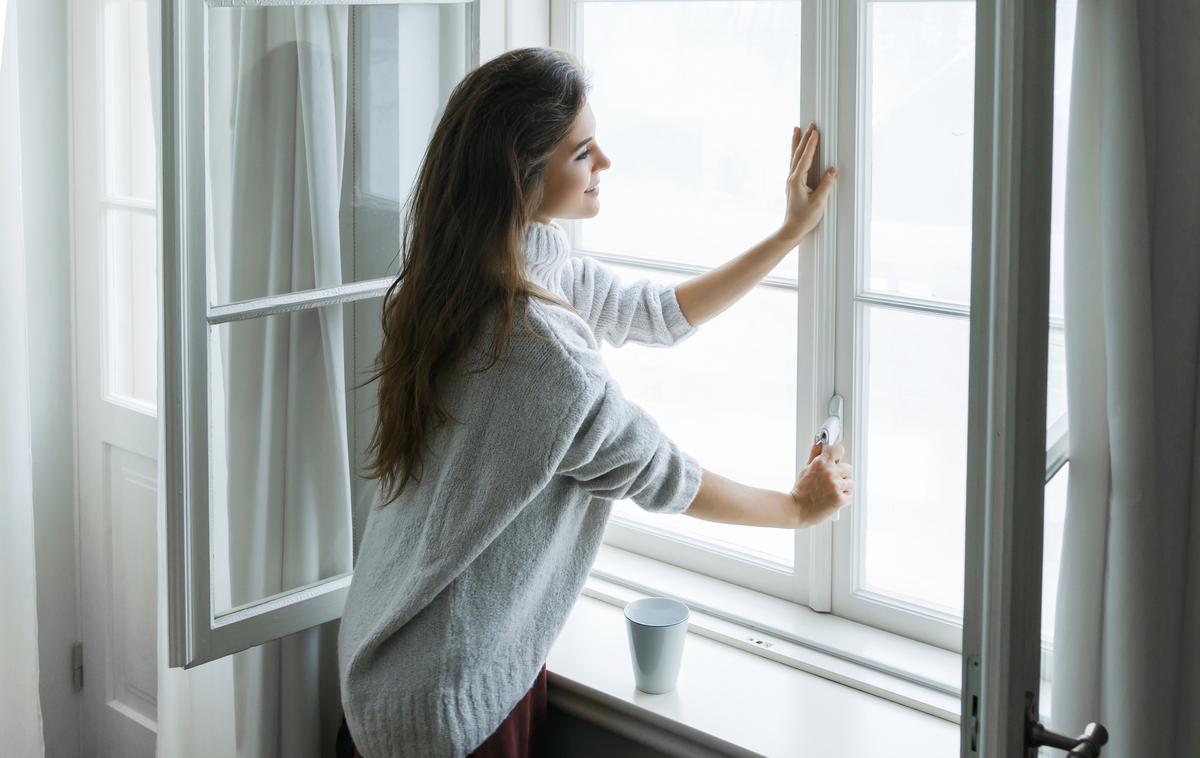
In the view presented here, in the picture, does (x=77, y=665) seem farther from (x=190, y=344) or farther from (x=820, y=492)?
(x=820, y=492)

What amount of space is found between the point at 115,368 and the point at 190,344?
1060 millimetres

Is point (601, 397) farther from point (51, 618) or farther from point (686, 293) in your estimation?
point (51, 618)

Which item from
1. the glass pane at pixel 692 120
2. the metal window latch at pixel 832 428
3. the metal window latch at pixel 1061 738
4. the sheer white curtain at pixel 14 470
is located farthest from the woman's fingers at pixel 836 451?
the sheer white curtain at pixel 14 470

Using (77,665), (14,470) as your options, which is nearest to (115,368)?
(14,470)

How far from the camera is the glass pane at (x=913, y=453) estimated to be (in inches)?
62.1

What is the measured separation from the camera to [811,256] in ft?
5.46

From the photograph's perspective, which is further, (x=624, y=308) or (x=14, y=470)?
(x=14, y=470)

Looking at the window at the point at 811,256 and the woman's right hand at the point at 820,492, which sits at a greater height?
the window at the point at 811,256

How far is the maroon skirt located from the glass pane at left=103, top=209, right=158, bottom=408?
1069 mm

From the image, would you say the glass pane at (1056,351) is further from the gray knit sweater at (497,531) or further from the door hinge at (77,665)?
the door hinge at (77,665)

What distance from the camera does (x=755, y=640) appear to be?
1740 mm

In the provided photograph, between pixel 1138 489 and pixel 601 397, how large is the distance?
58cm

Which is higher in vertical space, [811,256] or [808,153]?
[808,153]

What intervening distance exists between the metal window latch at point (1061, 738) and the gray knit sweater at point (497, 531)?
54cm
